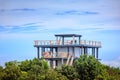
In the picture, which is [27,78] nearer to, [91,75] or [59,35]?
[91,75]

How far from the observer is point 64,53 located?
57438mm

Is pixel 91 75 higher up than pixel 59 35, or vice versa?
pixel 59 35

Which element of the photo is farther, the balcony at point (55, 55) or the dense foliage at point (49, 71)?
the balcony at point (55, 55)

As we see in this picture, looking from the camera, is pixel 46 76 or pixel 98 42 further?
pixel 98 42

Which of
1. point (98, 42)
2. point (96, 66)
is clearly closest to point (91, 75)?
point (96, 66)

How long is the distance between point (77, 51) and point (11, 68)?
1696 centimetres

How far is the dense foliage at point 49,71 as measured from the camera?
4230cm

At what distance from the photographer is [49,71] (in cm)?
4403

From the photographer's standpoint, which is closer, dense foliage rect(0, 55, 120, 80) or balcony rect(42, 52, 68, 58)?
dense foliage rect(0, 55, 120, 80)

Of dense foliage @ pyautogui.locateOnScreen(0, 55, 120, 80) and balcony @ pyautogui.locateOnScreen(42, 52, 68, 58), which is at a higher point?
balcony @ pyautogui.locateOnScreen(42, 52, 68, 58)

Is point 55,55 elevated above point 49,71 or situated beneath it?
elevated above

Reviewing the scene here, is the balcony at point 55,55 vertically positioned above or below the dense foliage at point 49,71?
above

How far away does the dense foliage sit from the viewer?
42.3 metres

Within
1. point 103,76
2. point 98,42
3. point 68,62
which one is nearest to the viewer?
point 103,76
